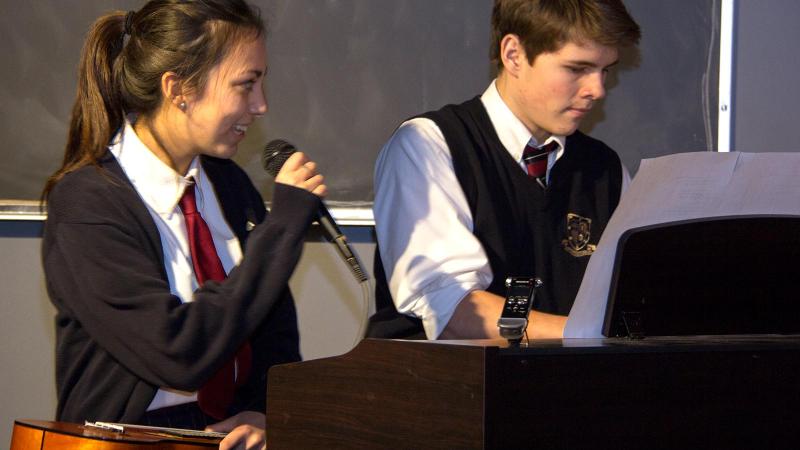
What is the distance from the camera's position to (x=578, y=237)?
2.26 metres

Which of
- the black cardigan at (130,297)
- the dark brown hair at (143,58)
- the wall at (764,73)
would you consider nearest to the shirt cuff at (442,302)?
the black cardigan at (130,297)

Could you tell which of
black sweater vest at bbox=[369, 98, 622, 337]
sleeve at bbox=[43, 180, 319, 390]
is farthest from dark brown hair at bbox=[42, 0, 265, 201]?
black sweater vest at bbox=[369, 98, 622, 337]

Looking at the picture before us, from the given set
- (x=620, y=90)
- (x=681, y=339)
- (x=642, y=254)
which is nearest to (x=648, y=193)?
(x=642, y=254)

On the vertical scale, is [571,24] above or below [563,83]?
above

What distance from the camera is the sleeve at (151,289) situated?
1.63 metres

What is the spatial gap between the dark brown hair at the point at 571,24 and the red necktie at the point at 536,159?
193mm

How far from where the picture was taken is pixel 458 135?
2.20m

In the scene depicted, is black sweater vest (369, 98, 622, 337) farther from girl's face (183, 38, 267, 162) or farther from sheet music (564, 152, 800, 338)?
sheet music (564, 152, 800, 338)

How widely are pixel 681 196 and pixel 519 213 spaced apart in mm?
912

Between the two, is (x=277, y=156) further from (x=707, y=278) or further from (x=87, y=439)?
(x=707, y=278)

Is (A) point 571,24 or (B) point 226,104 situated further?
(A) point 571,24

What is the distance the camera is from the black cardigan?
163 centimetres

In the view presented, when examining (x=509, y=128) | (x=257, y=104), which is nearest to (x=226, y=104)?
(x=257, y=104)

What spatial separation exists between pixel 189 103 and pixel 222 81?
0.23 ft
